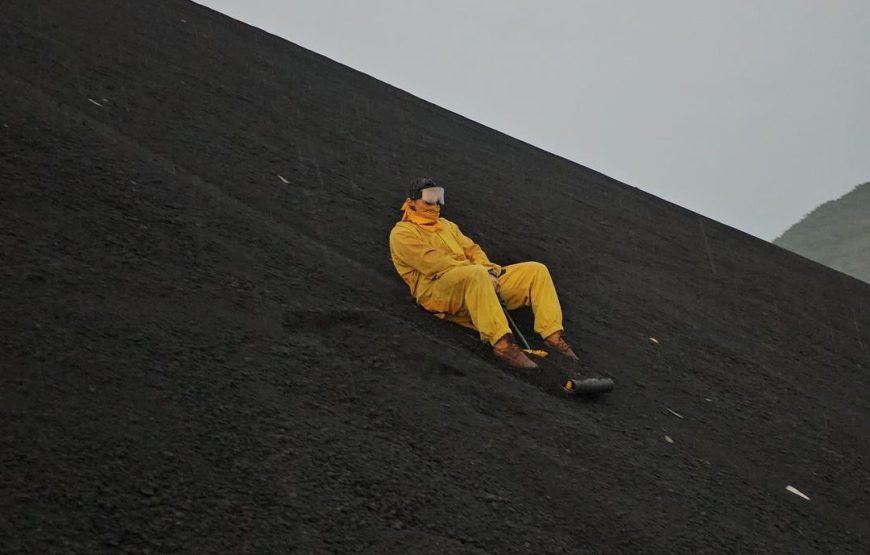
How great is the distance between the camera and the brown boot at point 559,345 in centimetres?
602

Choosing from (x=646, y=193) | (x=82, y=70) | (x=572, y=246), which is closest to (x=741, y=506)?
(x=572, y=246)

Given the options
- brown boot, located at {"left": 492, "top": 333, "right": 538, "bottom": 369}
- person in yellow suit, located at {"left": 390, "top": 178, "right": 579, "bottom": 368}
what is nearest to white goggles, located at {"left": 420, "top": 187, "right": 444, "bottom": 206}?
person in yellow suit, located at {"left": 390, "top": 178, "right": 579, "bottom": 368}

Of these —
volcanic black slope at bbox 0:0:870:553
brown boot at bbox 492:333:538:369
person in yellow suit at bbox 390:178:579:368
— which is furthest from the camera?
person in yellow suit at bbox 390:178:579:368

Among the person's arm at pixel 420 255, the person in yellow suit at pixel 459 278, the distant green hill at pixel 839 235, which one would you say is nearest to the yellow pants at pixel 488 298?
the person in yellow suit at pixel 459 278

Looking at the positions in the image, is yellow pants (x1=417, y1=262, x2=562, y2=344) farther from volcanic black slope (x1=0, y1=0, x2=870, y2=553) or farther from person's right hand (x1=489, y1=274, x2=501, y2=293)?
volcanic black slope (x1=0, y1=0, x2=870, y2=553)

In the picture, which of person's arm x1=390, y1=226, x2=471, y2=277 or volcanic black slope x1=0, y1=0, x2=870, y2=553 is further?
person's arm x1=390, y1=226, x2=471, y2=277

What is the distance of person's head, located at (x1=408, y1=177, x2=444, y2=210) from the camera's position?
19.9 ft

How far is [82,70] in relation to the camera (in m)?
8.56

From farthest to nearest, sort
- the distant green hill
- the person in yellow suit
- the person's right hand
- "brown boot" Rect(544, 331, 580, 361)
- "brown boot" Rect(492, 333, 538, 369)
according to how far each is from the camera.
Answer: the distant green hill < "brown boot" Rect(544, 331, 580, 361) < the person's right hand < the person in yellow suit < "brown boot" Rect(492, 333, 538, 369)

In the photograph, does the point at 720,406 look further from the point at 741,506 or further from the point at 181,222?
the point at 181,222

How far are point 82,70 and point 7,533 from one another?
6.81 m

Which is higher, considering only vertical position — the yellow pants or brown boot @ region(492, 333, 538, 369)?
the yellow pants

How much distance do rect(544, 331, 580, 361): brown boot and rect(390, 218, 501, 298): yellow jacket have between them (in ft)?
1.96

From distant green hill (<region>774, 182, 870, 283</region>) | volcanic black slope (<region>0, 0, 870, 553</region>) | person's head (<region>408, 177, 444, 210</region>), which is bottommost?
volcanic black slope (<region>0, 0, 870, 553</region>)
